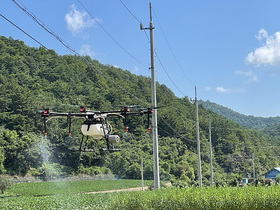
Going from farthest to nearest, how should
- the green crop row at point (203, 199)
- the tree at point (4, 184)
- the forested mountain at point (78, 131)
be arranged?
the forested mountain at point (78, 131) → the tree at point (4, 184) → the green crop row at point (203, 199)

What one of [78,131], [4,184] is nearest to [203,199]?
[4,184]

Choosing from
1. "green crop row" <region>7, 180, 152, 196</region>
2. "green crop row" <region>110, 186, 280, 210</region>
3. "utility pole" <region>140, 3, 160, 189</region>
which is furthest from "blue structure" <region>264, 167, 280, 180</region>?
"green crop row" <region>110, 186, 280, 210</region>

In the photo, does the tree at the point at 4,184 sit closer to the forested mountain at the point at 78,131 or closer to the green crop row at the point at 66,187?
the green crop row at the point at 66,187

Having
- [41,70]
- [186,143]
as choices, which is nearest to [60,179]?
[41,70]

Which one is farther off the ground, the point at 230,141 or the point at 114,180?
the point at 230,141

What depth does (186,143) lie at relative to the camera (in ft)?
232

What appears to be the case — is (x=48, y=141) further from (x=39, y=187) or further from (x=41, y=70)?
(x=41, y=70)

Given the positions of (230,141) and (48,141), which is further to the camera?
(230,141)

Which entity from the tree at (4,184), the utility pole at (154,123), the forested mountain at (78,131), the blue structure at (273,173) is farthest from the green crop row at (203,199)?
the blue structure at (273,173)

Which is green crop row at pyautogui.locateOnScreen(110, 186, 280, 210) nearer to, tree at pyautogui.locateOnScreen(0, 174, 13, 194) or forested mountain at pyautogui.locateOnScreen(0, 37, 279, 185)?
forested mountain at pyautogui.locateOnScreen(0, 37, 279, 185)

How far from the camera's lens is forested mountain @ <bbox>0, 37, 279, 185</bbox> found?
2082 inches

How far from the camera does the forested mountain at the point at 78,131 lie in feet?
173

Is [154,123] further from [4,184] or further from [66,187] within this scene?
[66,187]

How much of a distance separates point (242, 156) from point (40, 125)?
39108 millimetres
